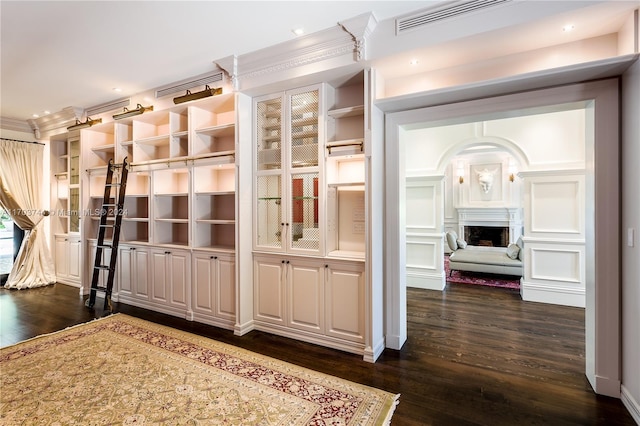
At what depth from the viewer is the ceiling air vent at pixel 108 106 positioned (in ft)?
14.6

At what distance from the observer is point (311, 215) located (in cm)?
323

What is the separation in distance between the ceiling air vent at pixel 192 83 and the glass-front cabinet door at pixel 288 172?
52cm

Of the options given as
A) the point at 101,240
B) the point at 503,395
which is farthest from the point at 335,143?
the point at 101,240

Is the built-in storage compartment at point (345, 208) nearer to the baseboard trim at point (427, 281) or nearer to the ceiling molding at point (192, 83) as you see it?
the ceiling molding at point (192, 83)

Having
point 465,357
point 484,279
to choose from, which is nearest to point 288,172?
point 465,357

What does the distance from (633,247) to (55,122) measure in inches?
302

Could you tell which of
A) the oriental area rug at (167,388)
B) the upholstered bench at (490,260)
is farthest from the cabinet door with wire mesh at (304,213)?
the upholstered bench at (490,260)

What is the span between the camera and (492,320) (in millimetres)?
3877

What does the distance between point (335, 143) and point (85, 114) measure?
14.5 ft

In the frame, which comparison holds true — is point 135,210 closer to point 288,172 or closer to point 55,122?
point 55,122

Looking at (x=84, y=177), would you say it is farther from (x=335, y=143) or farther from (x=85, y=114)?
(x=335, y=143)

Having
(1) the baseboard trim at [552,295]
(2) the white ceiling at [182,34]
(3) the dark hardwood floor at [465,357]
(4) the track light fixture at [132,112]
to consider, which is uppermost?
(2) the white ceiling at [182,34]

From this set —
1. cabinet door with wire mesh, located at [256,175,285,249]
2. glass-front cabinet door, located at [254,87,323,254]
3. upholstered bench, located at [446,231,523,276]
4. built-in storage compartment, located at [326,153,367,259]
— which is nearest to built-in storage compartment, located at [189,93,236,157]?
glass-front cabinet door, located at [254,87,323,254]

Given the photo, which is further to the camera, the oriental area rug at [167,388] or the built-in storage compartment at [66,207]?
the built-in storage compartment at [66,207]
